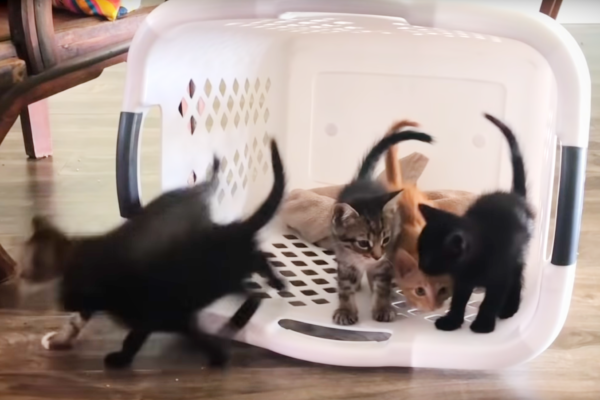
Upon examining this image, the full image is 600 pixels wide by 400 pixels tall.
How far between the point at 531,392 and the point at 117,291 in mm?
455

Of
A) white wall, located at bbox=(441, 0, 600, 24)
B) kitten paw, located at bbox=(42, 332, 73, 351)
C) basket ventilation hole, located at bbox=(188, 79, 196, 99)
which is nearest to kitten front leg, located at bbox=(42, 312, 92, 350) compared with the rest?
kitten paw, located at bbox=(42, 332, 73, 351)

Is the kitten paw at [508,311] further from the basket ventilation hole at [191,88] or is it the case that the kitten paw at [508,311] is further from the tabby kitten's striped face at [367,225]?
the basket ventilation hole at [191,88]

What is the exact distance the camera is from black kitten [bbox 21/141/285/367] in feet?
2.29

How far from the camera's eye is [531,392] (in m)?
0.73

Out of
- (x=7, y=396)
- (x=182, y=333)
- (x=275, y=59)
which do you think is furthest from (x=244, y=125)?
(x=7, y=396)

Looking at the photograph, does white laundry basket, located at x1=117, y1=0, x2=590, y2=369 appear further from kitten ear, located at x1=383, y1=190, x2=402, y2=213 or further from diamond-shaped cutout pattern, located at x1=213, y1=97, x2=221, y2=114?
kitten ear, located at x1=383, y1=190, x2=402, y2=213

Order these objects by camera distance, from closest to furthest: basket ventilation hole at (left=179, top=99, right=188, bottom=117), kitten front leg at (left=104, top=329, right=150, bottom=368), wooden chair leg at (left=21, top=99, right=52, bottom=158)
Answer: kitten front leg at (left=104, top=329, right=150, bottom=368) → basket ventilation hole at (left=179, top=99, right=188, bottom=117) → wooden chair leg at (left=21, top=99, right=52, bottom=158)

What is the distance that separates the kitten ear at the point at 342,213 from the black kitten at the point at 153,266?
0.09 metres

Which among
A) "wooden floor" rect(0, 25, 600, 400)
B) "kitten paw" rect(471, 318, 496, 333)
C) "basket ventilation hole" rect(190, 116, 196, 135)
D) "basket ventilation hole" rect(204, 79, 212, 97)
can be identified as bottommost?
"wooden floor" rect(0, 25, 600, 400)

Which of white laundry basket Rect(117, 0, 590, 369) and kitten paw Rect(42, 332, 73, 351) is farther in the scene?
kitten paw Rect(42, 332, 73, 351)

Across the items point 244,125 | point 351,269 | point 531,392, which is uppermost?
point 244,125

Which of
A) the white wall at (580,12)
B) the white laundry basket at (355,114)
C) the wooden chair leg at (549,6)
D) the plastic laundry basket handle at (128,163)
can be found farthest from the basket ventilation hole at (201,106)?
the white wall at (580,12)

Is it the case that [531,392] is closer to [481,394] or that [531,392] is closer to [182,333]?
[481,394]

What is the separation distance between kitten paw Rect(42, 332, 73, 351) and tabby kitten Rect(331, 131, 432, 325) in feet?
1.03
